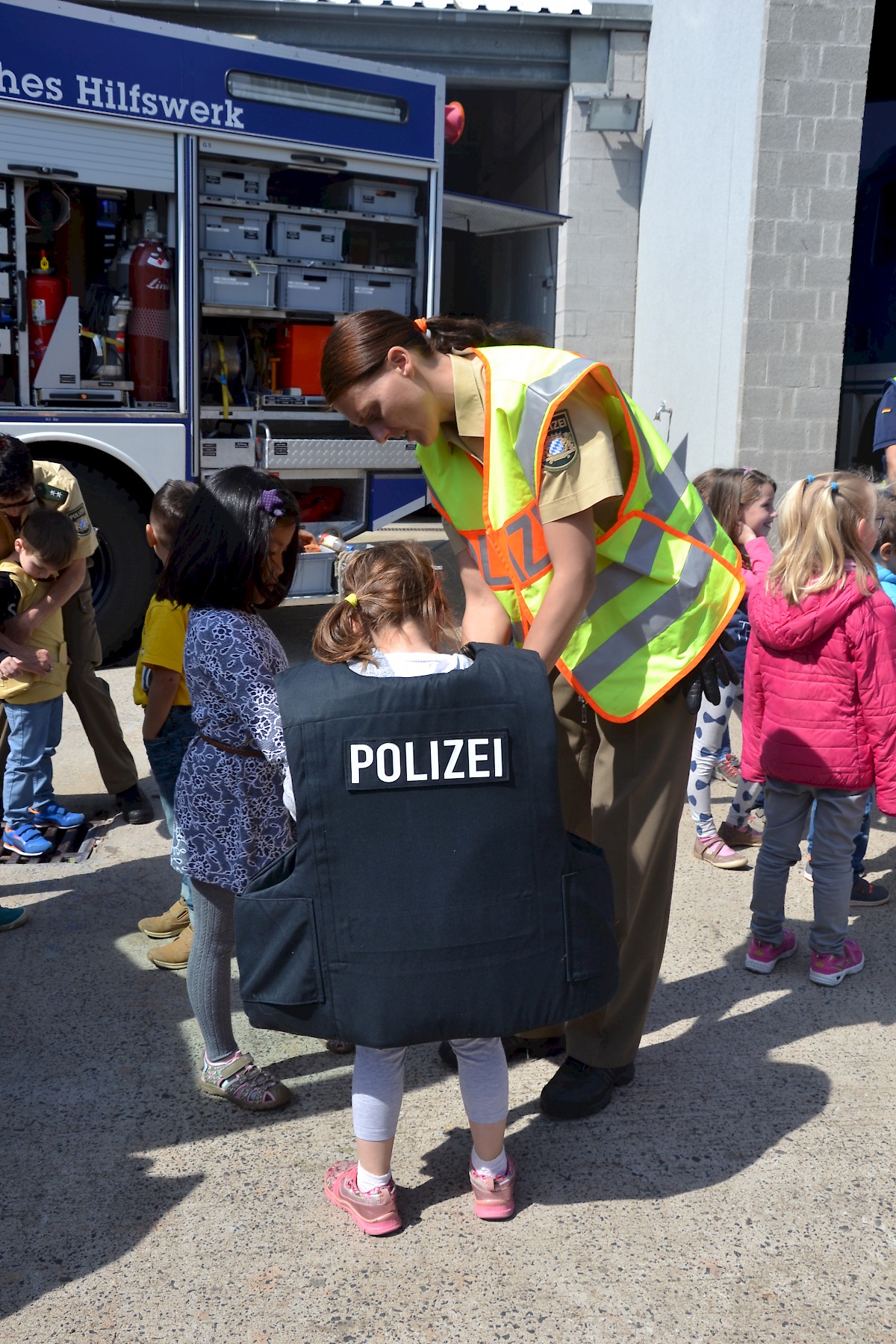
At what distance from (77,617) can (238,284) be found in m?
3.13

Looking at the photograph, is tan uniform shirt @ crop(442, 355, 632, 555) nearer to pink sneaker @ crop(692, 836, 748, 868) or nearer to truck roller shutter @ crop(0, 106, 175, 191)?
pink sneaker @ crop(692, 836, 748, 868)

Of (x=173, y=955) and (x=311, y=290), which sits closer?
(x=173, y=955)

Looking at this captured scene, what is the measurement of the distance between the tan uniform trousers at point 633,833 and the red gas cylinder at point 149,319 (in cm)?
478

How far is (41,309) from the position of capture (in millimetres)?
6449

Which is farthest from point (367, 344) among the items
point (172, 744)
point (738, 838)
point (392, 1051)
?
point (738, 838)

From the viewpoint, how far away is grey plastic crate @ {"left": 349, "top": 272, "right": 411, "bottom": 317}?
293 inches

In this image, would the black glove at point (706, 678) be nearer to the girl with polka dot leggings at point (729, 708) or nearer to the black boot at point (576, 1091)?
the black boot at point (576, 1091)

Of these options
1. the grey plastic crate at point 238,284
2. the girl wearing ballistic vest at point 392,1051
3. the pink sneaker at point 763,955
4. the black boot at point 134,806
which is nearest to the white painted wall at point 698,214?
the grey plastic crate at point 238,284

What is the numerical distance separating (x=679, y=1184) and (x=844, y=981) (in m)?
1.18

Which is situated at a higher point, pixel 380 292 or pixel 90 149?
pixel 90 149

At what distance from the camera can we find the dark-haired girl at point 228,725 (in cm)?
254

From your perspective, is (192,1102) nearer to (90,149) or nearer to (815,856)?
(815,856)

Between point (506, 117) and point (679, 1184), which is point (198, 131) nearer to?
point (679, 1184)

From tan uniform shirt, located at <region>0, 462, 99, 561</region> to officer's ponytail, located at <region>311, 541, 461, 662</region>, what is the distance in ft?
7.87
